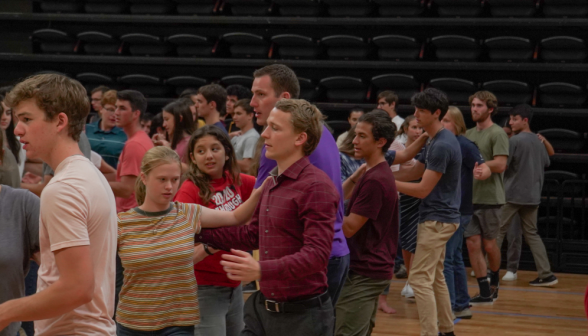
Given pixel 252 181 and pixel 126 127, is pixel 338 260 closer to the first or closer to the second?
pixel 252 181

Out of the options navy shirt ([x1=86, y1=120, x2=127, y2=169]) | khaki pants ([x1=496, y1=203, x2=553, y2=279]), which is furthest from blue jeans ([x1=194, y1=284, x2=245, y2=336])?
khaki pants ([x1=496, y1=203, x2=553, y2=279])

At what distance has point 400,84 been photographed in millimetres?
8602

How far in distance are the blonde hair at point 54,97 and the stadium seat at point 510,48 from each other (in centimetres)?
725

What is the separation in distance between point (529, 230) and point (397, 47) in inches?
119

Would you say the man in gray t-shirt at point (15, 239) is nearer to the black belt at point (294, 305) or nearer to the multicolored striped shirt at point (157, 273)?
the multicolored striped shirt at point (157, 273)

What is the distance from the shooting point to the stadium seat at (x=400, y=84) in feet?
28.0

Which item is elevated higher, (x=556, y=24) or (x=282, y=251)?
(x=556, y=24)

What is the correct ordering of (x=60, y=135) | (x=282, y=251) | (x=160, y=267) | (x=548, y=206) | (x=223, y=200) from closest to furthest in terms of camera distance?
(x=60, y=135) → (x=282, y=251) → (x=160, y=267) → (x=223, y=200) → (x=548, y=206)

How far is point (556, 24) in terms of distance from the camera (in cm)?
828

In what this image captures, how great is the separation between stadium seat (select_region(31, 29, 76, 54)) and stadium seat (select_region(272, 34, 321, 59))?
10.0ft

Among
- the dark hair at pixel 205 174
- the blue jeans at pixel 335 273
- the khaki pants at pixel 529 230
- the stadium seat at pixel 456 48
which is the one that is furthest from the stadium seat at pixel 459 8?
the blue jeans at pixel 335 273

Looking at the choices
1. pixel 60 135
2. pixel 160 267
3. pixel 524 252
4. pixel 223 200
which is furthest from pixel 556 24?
pixel 60 135

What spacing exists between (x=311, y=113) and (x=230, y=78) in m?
6.75

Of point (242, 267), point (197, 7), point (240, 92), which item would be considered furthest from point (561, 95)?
point (242, 267)
